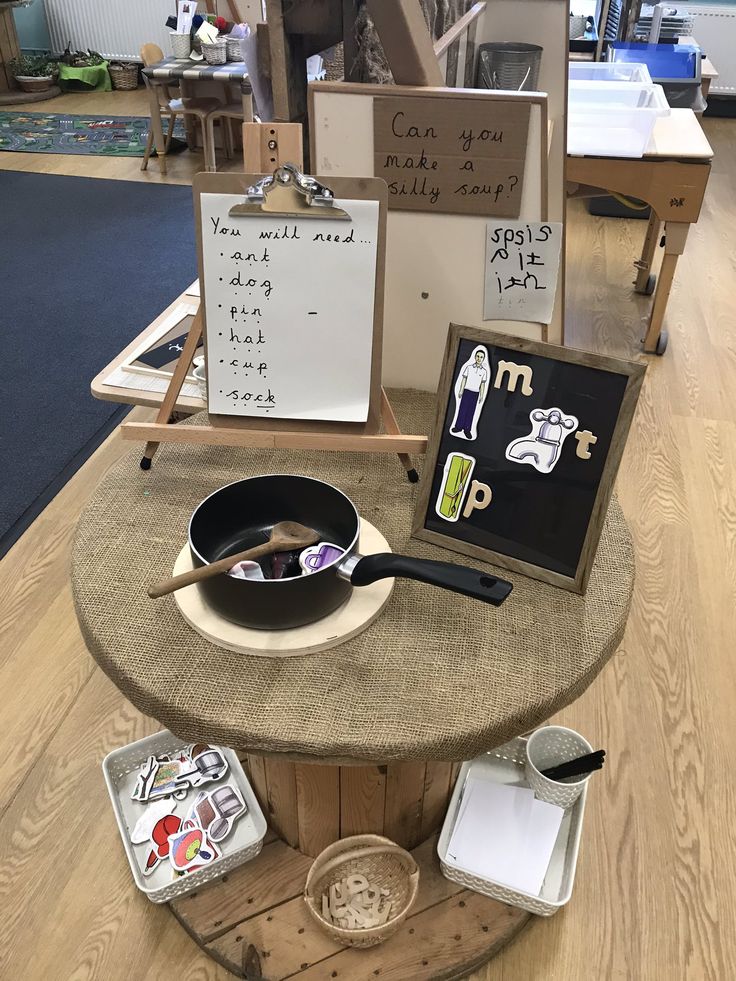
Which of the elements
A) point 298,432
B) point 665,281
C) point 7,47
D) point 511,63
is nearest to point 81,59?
point 7,47

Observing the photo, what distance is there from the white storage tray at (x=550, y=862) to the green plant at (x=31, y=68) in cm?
705

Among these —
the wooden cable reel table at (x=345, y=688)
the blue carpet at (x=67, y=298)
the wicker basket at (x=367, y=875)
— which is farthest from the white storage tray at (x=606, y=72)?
the wicker basket at (x=367, y=875)

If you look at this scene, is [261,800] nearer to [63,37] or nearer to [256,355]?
[256,355]

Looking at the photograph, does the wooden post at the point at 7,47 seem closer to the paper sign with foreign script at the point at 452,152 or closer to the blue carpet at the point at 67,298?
the blue carpet at the point at 67,298

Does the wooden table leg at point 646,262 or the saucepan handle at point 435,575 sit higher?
Answer: the saucepan handle at point 435,575

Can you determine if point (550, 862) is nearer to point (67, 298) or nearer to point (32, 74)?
point (67, 298)

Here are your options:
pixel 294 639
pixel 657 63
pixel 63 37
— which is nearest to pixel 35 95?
pixel 63 37

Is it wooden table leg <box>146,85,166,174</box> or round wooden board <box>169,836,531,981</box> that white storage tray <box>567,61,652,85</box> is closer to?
wooden table leg <box>146,85,166,174</box>

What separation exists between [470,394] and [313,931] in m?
0.94

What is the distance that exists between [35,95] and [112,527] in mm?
6733

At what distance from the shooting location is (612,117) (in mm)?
3037

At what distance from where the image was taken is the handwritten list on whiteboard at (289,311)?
1069 mm

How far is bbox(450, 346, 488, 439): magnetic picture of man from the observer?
3.21ft

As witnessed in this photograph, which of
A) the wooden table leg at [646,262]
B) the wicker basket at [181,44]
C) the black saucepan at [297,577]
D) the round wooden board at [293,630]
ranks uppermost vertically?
the wicker basket at [181,44]
